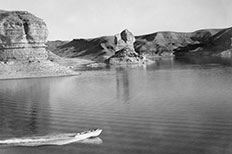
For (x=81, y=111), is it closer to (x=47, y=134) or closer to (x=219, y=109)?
(x=47, y=134)

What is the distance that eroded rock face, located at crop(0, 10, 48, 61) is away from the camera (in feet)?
223

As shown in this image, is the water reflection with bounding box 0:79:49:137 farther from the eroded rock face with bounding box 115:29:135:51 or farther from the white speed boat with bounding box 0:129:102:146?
the eroded rock face with bounding box 115:29:135:51

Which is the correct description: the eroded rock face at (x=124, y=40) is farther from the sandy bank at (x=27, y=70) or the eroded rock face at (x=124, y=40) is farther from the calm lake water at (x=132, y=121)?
the calm lake water at (x=132, y=121)

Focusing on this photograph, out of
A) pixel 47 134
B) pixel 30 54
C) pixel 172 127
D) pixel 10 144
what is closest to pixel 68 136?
pixel 47 134

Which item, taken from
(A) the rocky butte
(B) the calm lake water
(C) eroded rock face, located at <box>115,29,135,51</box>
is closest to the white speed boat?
(B) the calm lake water

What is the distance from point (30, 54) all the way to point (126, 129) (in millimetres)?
52795

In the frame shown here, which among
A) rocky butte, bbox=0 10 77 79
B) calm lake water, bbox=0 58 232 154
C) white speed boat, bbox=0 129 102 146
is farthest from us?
rocky butte, bbox=0 10 77 79

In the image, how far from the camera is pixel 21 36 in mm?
68812

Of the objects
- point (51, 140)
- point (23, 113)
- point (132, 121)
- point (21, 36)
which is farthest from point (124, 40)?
point (51, 140)

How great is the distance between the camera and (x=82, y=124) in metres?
23.1

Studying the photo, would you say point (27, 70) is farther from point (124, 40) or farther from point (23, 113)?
point (124, 40)

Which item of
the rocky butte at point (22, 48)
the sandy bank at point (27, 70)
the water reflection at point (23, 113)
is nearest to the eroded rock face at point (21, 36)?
the rocky butte at point (22, 48)

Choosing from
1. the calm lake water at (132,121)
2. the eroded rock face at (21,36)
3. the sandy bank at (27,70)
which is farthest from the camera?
the eroded rock face at (21,36)

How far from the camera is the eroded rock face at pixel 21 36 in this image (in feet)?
223
